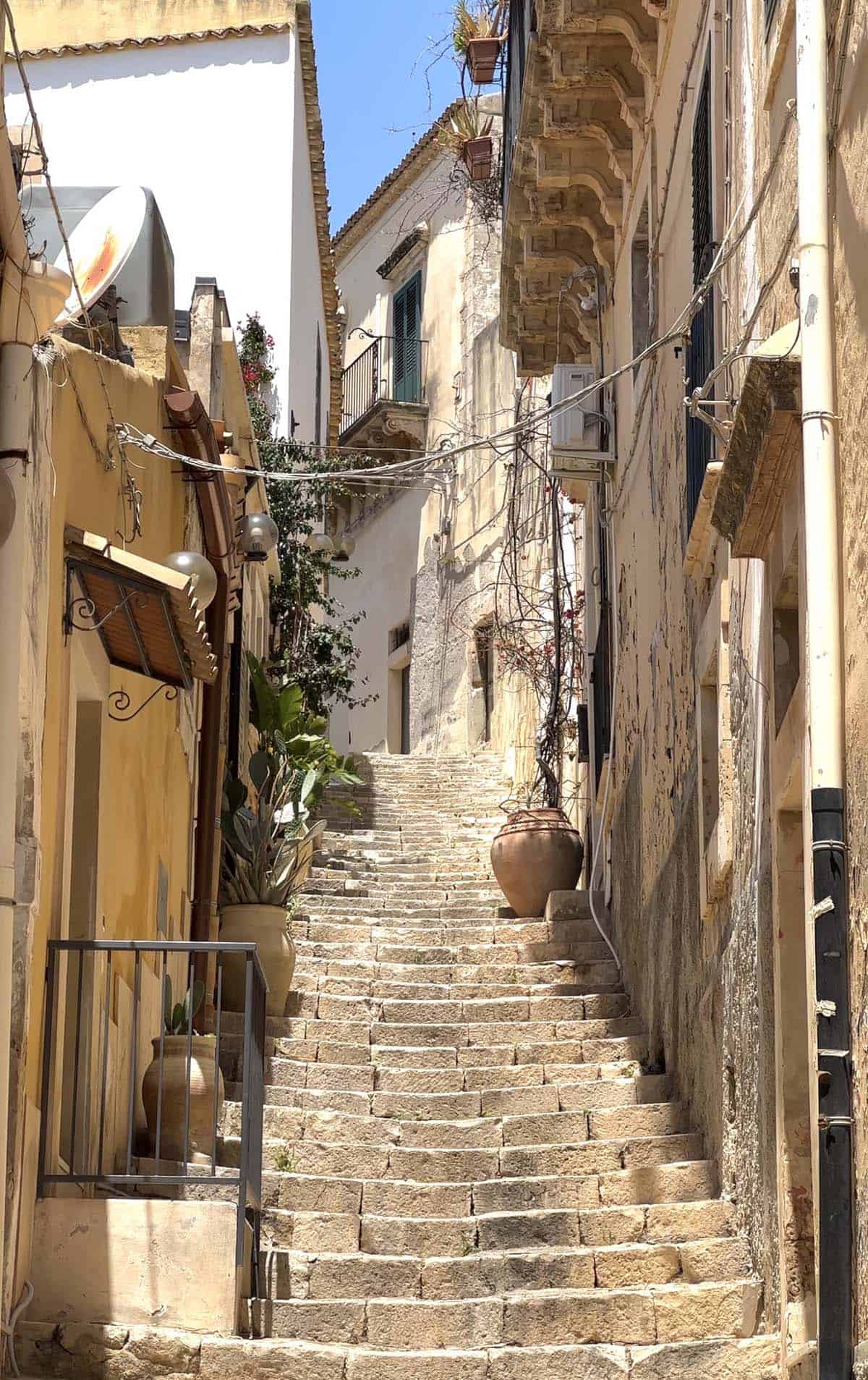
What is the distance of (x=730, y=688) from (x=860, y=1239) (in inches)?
139

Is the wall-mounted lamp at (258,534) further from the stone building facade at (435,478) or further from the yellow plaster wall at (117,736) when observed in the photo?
the stone building facade at (435,478)

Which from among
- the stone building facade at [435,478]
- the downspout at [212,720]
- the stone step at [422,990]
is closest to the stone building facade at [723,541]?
the stone step at [422,990]

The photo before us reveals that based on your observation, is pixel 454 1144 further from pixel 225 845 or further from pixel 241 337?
pixel 241 337

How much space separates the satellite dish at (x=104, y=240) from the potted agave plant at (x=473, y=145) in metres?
13.0

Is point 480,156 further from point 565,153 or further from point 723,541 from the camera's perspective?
point 723,541

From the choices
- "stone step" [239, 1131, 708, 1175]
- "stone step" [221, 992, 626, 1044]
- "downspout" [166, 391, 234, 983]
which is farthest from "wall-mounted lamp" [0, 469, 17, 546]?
"stone step" [221, 992, 626, 1044]

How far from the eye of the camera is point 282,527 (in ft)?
64.2

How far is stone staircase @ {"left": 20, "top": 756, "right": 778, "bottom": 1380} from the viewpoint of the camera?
7.77 m

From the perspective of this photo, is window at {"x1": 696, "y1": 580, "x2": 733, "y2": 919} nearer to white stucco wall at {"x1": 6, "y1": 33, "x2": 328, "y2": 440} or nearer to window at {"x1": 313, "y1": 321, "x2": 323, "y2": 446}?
white stucco wall at {"x1": 6, "y1": 33, "x2": 328, "y2": 440}

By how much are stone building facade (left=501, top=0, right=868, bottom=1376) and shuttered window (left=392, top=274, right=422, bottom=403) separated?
573 inches

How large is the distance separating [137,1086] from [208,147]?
13.4 m

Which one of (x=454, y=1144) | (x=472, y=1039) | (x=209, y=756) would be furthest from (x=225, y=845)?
(x=454, y=1144)

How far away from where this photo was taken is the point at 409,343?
30594 millimetres

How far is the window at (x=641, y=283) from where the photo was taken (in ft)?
41.9
